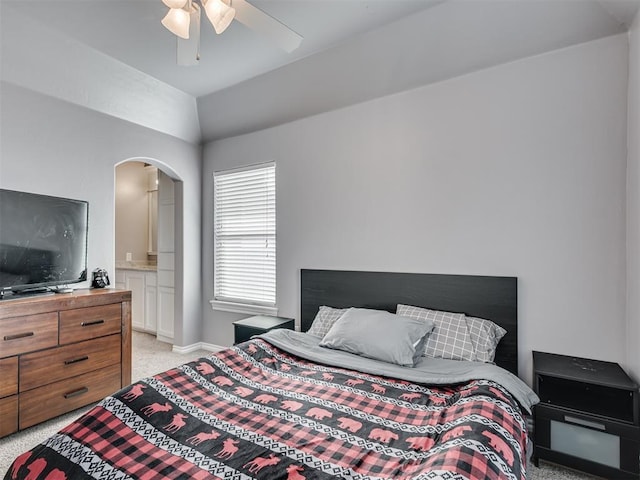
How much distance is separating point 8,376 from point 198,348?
6.94ft

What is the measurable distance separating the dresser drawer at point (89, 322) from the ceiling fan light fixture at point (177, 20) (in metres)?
2.12

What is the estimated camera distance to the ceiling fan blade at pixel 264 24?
5.68 ft

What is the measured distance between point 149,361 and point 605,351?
412cm

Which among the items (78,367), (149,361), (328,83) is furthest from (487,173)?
(149,361)

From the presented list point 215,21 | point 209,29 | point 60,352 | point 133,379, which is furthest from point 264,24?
point 133,379

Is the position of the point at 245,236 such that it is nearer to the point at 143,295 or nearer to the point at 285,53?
the point at 285,53

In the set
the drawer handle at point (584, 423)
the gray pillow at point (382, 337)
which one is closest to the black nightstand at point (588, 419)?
the drawer handle at point (584, 423)

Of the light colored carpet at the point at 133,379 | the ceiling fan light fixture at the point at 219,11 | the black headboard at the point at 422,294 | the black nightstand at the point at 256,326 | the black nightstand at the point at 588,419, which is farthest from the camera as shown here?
the black nightstand at the point at 256,326

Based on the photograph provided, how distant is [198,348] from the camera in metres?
4.21

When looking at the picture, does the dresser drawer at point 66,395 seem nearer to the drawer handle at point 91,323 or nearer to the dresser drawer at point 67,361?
the dresser drawer at point 67,361

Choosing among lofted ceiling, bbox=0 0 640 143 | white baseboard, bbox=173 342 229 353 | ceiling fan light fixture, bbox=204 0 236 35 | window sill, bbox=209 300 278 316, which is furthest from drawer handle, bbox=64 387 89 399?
ceiling fan light fixture, bbox=204 0 236 35

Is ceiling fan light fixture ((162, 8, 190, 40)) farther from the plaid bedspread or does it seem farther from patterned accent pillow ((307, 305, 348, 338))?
patterned accent pillow ((307, 305, 348, 338))

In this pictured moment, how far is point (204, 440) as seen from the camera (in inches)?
53.1

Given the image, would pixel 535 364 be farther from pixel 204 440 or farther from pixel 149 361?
pixel 149 361
